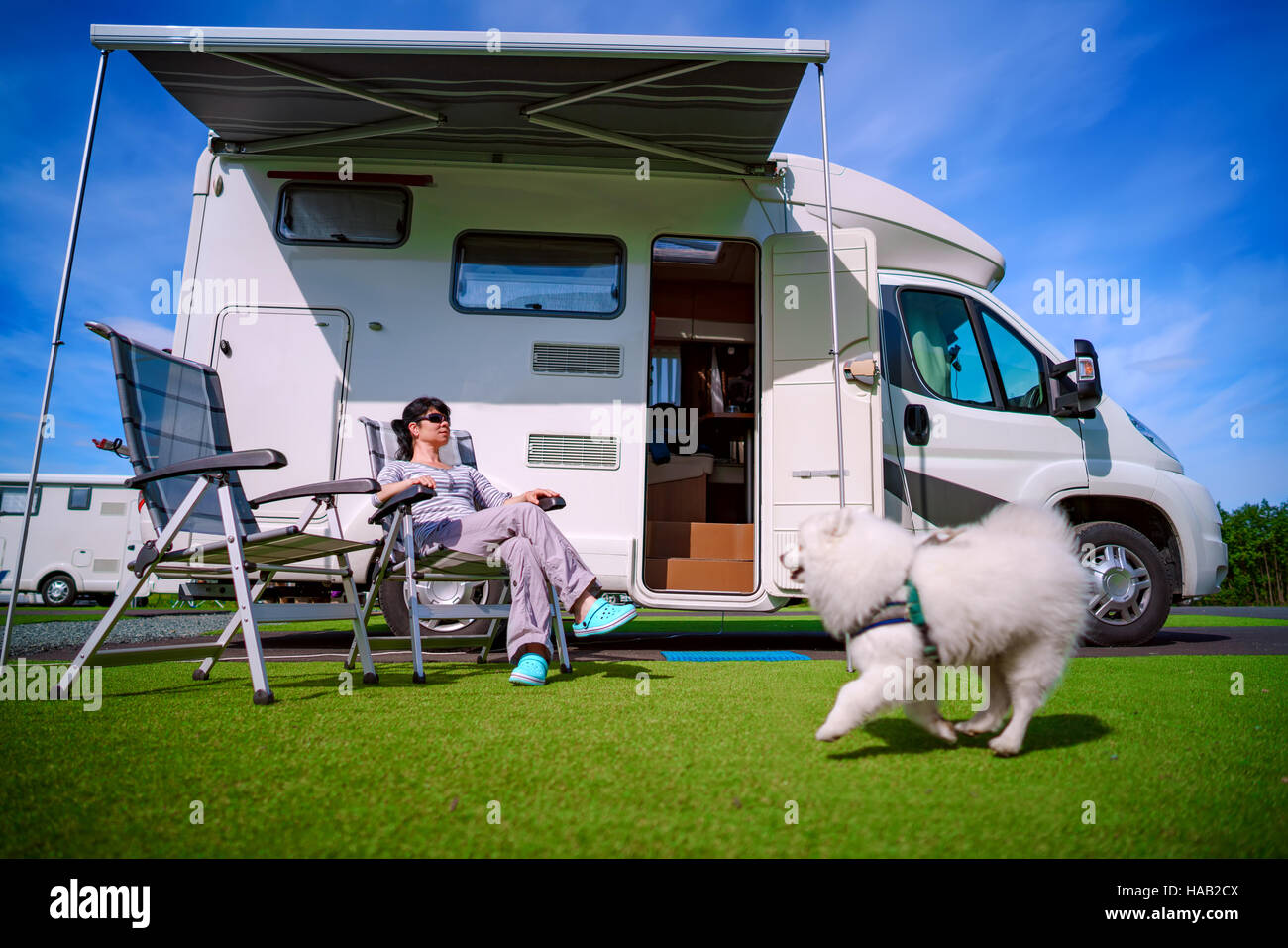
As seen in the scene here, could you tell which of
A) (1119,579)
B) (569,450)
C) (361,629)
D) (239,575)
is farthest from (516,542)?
(1119,579)

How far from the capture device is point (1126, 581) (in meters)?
4.51

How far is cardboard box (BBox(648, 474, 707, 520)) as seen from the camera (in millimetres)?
5195

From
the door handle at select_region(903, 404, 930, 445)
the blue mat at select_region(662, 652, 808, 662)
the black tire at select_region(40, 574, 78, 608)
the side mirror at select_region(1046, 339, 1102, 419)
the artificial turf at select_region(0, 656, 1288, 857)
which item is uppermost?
the side mirror at select_region(1046, 339, 1102, 419)

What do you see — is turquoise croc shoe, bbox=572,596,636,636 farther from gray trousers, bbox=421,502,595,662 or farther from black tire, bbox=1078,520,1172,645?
black tire, bbox=1078,520,1172,645

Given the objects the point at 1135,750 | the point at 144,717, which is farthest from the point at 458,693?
the point at 1135,750

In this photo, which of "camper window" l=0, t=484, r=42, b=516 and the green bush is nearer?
"camper window" l=0, t=484, r=42, b=516

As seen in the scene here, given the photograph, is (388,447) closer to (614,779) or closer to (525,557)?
(525,557)

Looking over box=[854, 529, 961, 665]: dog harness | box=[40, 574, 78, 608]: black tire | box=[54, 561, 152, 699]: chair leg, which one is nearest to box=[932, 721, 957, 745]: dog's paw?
box=[854, 529, 961, 665]: dog harness

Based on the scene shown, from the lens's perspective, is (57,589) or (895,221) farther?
(57,589)

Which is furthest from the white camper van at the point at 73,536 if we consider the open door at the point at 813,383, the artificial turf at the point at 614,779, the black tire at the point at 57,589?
the artificial turf at the point at 614,779

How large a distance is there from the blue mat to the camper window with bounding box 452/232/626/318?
2.08 meters

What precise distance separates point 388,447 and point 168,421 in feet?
4.23

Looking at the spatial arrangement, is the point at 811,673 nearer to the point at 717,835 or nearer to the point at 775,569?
the point at 775,569

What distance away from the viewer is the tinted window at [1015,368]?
15.3 ft
